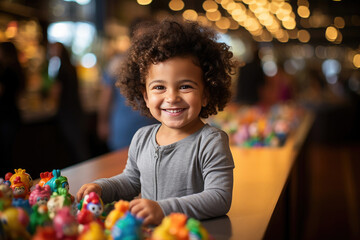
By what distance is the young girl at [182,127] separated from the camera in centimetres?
135

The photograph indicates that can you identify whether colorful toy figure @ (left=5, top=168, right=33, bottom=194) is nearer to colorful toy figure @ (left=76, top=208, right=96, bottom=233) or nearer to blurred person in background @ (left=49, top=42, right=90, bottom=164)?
colorful toy figure @ (left=76, top=208, right=96, bottom=233)

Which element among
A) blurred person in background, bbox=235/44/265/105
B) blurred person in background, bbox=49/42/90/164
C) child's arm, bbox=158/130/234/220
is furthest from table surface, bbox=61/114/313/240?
blurred person in background, bbox=235/44/265/105

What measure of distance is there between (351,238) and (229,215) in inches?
126

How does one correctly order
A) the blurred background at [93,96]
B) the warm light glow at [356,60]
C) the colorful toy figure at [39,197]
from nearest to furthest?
the colorful toy figure at [39,197]
the blurred background at [93,96]
the warm light glow at [356,60]

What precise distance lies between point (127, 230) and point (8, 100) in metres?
4.54

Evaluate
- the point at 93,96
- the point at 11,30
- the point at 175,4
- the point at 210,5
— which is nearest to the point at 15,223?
the point at 11,30

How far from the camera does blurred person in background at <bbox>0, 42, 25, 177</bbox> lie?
16.6ft

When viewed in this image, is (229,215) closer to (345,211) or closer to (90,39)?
(345,211)

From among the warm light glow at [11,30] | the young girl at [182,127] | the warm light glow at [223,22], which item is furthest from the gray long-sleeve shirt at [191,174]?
the warm light glow at [223,22]

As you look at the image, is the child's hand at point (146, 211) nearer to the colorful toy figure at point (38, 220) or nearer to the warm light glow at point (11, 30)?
the colorful toy figure at point (38, 220)

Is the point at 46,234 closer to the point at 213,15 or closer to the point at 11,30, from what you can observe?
the point at 11,30

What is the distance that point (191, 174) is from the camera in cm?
137

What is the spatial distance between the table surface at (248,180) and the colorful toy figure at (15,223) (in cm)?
50

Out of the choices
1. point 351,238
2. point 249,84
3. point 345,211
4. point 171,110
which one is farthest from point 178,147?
point 249,84
